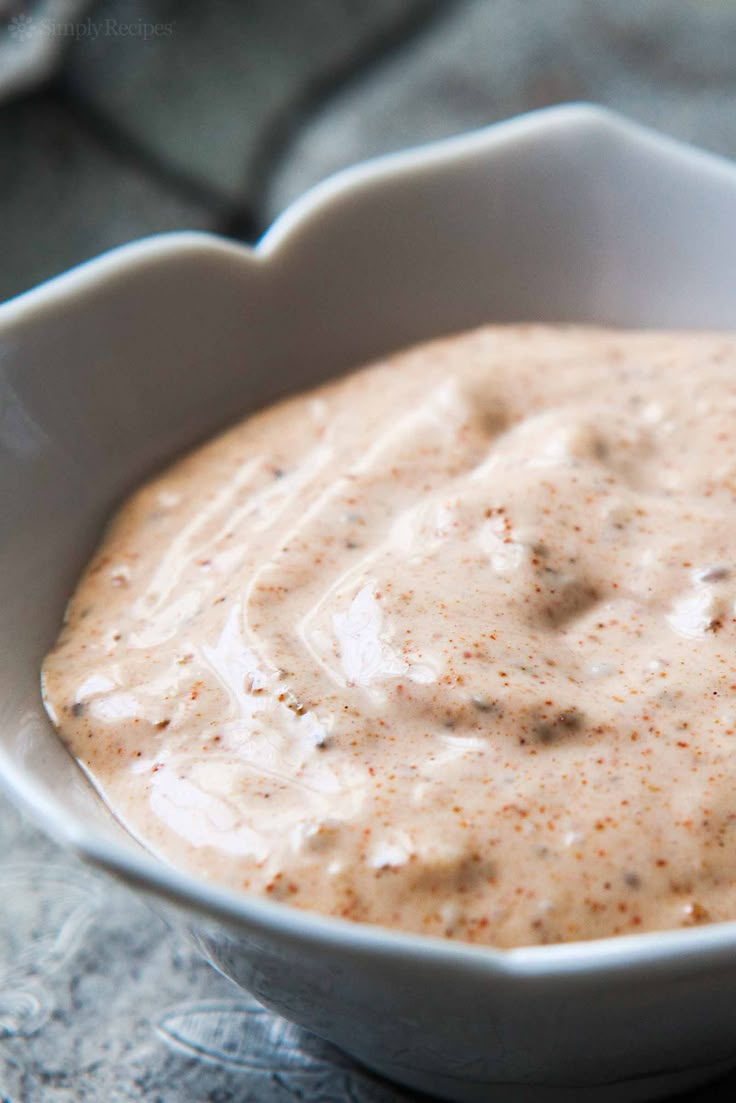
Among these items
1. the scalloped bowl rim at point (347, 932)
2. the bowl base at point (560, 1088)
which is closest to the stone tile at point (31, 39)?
the scalloped bowl rim at point (347, 932)

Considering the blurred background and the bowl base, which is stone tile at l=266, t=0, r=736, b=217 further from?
the bowl base

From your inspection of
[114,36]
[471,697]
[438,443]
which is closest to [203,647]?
[471,697]

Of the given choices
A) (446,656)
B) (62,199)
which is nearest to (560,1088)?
(446,656)

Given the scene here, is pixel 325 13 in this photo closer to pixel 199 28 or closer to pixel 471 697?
pixel 199 28

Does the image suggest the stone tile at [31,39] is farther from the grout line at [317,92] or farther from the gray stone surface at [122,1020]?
the gray stone surface at [122,1020]

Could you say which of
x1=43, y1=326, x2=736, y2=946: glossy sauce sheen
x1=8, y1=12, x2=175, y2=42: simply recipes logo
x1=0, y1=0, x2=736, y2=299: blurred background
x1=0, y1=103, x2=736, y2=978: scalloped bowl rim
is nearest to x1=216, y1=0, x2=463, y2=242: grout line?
x1=0, y1=0, x2=736, y2=299: blurred background

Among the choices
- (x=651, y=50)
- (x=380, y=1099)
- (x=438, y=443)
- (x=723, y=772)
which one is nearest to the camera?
(x=723, y=772)
